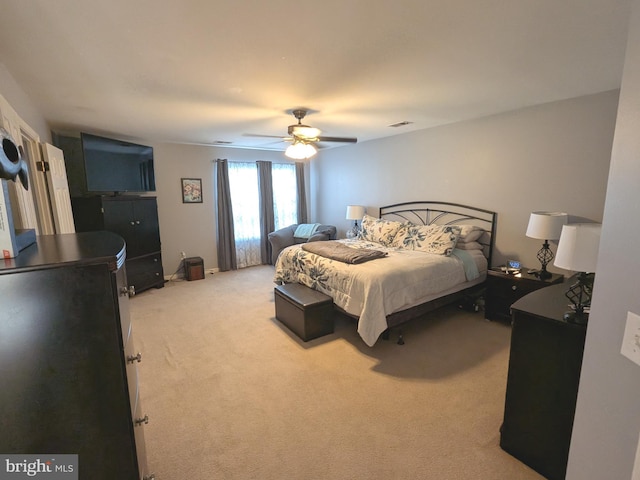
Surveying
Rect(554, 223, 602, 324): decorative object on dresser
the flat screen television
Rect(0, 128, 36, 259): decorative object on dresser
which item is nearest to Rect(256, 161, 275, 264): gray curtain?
the flat screen television

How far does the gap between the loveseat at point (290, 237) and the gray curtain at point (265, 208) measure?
0.90 feet

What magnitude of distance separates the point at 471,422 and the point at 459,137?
3344 mm

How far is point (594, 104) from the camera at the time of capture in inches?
110

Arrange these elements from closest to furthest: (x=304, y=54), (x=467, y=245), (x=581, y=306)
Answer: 1. (x=581, y=306)
2. (x=304, y=54)
3. (x=467, y=245)

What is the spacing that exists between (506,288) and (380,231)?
5.94 feet

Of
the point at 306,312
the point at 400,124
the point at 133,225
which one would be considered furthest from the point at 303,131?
the point at 133,225

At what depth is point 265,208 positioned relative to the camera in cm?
597

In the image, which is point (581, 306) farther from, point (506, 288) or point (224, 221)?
point (224, 221)

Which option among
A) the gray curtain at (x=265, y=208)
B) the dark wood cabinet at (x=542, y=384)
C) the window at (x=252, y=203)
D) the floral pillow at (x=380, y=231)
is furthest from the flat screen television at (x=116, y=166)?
the dark wood cabinet at (x=542, y=384)

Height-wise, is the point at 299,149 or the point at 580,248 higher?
the point at 299,149

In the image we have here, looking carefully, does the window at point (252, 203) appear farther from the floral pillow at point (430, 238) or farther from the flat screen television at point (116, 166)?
the floral pillow at point (430, 238)

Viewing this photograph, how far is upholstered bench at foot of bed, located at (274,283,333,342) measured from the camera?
3.01m

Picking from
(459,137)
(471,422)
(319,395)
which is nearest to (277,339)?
(319,395)

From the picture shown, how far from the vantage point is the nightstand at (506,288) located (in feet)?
10.0
